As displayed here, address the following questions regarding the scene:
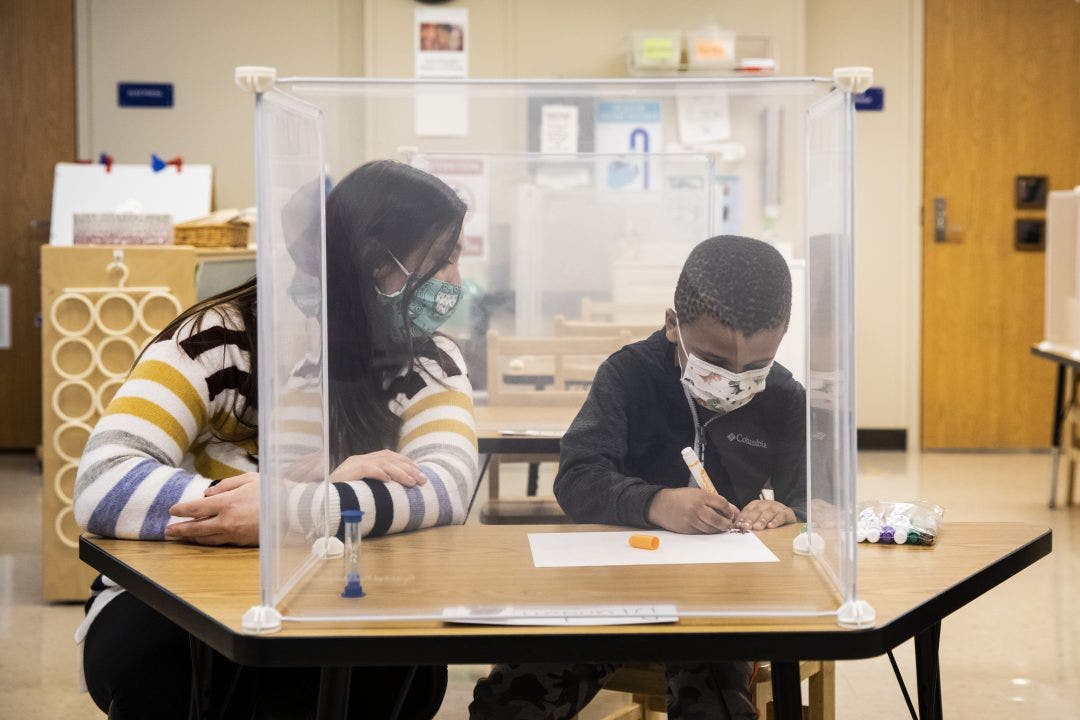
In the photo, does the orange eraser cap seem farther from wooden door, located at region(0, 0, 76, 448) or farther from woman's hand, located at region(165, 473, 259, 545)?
wooden door, located at region(0, 0, 76, 448)

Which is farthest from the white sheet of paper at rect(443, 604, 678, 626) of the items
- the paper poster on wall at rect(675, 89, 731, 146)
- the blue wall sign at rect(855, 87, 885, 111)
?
the blue wall sign at rect(855, 87, 885, 111)

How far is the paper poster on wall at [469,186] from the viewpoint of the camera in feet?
3.99

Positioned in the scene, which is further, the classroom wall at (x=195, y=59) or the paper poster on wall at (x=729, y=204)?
the classroom wall at (x=195, y=59)

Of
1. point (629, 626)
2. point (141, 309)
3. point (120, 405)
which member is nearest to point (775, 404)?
point (629, 626)

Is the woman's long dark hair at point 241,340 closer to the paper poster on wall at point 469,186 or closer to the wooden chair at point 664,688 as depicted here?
the paper poster on wall at point 469,186

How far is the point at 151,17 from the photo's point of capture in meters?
5.88

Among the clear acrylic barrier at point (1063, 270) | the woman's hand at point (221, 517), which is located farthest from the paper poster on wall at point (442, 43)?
the woman's hand at point (221, 517)

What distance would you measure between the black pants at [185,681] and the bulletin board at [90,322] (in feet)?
5.84

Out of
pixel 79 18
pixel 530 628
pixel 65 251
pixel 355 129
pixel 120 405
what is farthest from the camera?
pixel 79 18

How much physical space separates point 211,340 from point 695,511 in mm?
630

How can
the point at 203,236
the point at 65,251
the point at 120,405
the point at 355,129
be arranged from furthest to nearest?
the point at 203,236, the point at 65,251, the point at 120,405, the point at 355,129

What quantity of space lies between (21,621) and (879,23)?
4703 millimetres

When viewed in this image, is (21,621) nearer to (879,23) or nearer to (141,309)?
(141,309)

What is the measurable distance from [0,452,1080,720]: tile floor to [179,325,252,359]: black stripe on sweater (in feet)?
2.86
